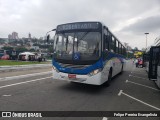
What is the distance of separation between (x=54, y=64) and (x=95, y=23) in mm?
3057

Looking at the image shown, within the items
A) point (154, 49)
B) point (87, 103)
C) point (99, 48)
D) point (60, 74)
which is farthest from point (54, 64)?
point (154, 49)

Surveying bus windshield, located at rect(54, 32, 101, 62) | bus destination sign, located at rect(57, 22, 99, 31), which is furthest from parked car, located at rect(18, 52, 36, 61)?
bus windshield, located at rect(54, 32, 101, 62)

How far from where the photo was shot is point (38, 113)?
5906mm

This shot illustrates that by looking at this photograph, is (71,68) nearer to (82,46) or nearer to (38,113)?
(82,46)

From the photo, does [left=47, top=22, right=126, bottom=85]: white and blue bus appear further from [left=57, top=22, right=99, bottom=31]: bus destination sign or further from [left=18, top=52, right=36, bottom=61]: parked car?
[left=18, top=52, right=36, bottom=61]: parked car

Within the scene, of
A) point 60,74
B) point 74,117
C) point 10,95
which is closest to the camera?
point 74,117

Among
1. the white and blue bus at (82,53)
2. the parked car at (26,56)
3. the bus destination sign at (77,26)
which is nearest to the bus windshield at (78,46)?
the white and blue bus at (82,53)

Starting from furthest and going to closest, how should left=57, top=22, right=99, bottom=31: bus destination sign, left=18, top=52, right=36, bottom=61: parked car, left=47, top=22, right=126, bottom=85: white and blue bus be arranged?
left=18, top=52, right=36, bottom=61: parked car
left=57, top=22, right=99, bottom=31: bus destination sign
left=47, top=22, right=126, bottom=85: white and blue bus

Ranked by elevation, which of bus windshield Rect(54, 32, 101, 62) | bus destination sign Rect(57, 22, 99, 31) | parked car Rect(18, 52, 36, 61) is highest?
bus destination sign Rect(57, 22, 99, 31)

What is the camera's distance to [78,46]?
915 cm

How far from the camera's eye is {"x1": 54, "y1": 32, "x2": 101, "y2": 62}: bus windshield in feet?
29.3

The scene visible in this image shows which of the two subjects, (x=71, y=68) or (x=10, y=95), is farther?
(x=71, y=68)

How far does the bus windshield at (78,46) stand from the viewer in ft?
29.3

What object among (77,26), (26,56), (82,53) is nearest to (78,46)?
(82,53)
